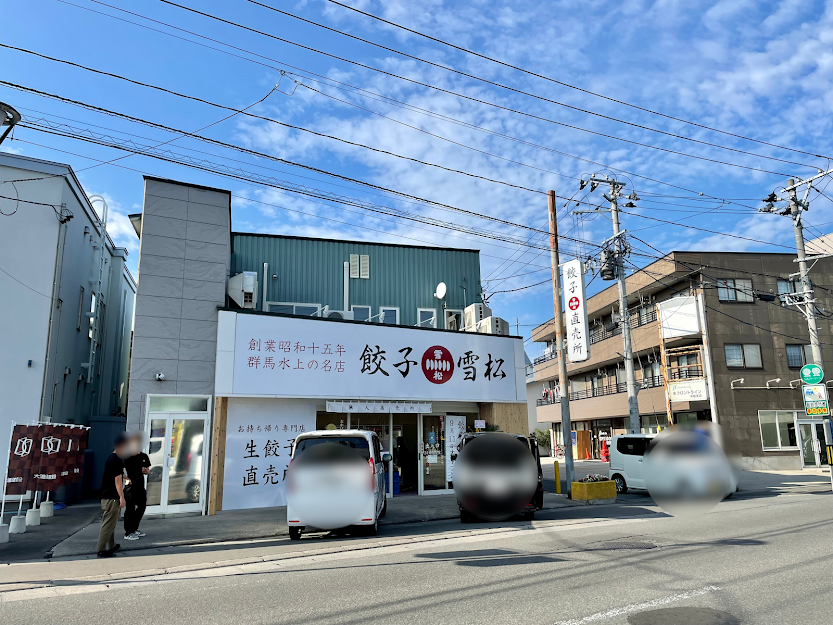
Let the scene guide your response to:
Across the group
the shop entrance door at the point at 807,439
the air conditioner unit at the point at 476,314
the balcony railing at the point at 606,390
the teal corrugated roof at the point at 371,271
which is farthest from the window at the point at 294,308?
the shop entrance door at the point at 807,439

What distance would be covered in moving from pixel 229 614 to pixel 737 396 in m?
30.6

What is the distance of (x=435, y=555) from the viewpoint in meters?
8.62

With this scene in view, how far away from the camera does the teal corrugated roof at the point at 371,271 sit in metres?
20.5

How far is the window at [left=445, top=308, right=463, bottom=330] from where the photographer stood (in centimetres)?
2192

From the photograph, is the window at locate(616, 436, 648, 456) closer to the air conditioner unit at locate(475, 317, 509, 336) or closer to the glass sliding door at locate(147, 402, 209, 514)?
the air conditioner unit at locate(475, 317, 509, 336)

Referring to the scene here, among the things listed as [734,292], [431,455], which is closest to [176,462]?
[431,455]

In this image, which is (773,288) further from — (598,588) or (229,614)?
(229,614)

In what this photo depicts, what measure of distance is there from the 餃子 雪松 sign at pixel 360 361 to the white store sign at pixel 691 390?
1541cm

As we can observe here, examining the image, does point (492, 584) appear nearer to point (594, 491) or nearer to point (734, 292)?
point (594, 491)

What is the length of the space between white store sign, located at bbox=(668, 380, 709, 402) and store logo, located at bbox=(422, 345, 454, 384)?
709 inches

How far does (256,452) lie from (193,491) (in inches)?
71.6

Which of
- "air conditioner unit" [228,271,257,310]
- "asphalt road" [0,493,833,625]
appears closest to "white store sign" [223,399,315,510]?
"air conditioner unit" [228,271,257,310]

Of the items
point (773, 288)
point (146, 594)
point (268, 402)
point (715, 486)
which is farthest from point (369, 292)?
point (773, 288)

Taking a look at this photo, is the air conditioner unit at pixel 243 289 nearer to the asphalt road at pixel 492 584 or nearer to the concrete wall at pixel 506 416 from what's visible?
the concrete wall at pixel 506 416
